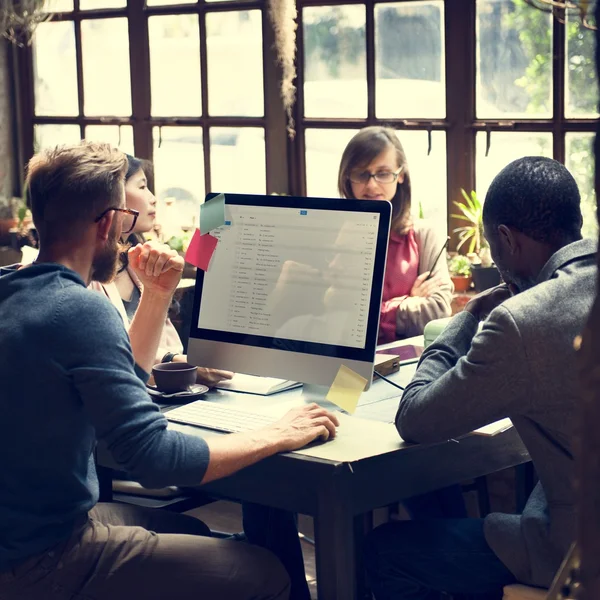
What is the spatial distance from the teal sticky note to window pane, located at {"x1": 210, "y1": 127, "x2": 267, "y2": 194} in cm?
181

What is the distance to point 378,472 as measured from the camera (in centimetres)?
201

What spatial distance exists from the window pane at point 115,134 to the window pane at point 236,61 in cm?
50

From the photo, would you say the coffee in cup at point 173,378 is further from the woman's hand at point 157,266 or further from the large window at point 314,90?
the large window at point 314,90

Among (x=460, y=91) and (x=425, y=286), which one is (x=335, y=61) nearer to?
(x=460, y=91)

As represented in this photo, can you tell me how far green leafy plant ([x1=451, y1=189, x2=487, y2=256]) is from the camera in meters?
3.63

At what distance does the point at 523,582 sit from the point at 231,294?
3.00ft

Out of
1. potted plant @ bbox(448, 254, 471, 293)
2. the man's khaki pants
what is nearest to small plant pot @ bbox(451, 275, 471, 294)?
potted plant @ bbox(448, 254, 471, 293)

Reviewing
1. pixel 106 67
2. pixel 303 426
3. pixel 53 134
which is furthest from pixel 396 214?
pixel 53 134

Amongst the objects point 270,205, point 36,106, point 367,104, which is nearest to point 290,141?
point 367,104

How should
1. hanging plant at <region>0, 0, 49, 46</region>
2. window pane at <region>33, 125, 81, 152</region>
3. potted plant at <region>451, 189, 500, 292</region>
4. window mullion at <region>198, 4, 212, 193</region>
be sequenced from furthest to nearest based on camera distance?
window pane at <region>33, 125, 81, 152</region>
hanging plant at <region>0, 0, 49, 46</region>
window mullion at <region>198, 4, 212, 193</region>
potted plant at <region>451, 189, 500, 292</region>

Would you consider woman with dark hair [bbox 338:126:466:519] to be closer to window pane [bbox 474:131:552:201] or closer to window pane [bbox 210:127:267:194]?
window pane [bbox 474:131:552:201]

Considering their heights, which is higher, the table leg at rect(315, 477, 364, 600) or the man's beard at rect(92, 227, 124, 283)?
the man's beard at rect(92, 227, 124, 283)

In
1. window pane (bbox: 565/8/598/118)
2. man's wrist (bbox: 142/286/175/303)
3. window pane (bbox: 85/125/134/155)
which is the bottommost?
man's wrist (bbox: 142/286/175/303)

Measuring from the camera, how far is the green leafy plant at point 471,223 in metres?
3.63
